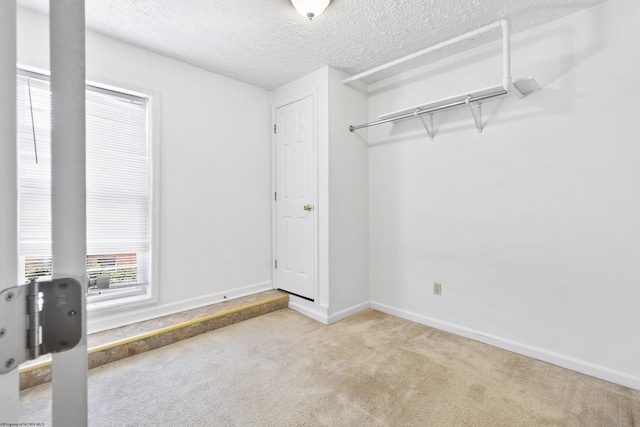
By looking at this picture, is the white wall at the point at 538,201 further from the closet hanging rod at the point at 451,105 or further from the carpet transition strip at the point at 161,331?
the carpet transition strip at the point at 161,331

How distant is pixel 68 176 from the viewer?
441 millimetres

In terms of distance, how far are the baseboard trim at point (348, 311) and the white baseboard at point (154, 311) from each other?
0.97 m

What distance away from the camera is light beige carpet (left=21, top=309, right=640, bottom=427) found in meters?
1.62

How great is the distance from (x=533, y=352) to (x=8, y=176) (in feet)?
9.63

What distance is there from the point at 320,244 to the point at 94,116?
2176mm

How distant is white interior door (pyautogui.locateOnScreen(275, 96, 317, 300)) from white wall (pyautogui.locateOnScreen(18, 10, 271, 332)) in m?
0.17

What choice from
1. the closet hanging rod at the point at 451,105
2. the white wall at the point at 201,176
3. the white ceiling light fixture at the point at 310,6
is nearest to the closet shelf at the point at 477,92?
the closet hanging rod at the point at 451,105

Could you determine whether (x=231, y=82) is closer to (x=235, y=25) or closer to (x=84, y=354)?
(x=235, y=25)

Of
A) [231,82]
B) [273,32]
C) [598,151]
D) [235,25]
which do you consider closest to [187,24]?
[235,25]

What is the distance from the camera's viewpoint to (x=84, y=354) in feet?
1.48

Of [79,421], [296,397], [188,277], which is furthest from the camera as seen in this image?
[188,277]

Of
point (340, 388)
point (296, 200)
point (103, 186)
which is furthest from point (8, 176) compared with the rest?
point (296, 200)

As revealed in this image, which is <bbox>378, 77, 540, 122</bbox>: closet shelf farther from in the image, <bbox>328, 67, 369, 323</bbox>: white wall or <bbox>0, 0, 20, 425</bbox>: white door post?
<bbox>0, 0, 20, 425</bbox>: white door post

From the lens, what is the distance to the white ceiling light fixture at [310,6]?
1887 mm
